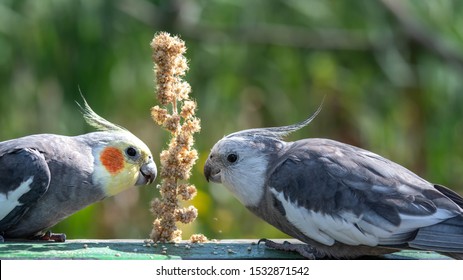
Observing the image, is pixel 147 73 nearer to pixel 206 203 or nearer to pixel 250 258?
pixel 206 203

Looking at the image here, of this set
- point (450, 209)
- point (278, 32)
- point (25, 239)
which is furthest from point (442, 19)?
point (25, 239)

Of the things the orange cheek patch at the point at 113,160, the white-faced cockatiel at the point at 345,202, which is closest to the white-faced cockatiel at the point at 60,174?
the orange cheek patch at the point at 113,160

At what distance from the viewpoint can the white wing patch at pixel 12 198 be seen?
18.6ft

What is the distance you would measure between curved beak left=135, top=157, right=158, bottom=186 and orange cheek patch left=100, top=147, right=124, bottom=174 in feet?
0.48

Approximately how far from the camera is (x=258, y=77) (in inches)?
427

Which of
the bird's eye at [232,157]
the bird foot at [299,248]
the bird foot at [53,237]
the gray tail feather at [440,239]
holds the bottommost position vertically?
the bird foot at [53,237]

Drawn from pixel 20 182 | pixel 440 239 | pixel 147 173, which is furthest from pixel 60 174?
pixel 440 239

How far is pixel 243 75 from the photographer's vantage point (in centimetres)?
1077

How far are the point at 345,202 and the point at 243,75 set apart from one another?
213 inches

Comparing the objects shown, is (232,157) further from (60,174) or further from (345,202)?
(60,174)

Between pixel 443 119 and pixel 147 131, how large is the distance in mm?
3573

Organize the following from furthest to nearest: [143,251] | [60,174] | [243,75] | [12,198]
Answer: [243,75]
[60,174]
[12,198]
[143,251]

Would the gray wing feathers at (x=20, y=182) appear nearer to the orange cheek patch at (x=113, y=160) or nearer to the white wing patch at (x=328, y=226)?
the orange cheek patch at (x=113, y=160)

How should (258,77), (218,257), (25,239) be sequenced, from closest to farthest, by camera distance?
(218,257) → (25,239) → (258,77)
